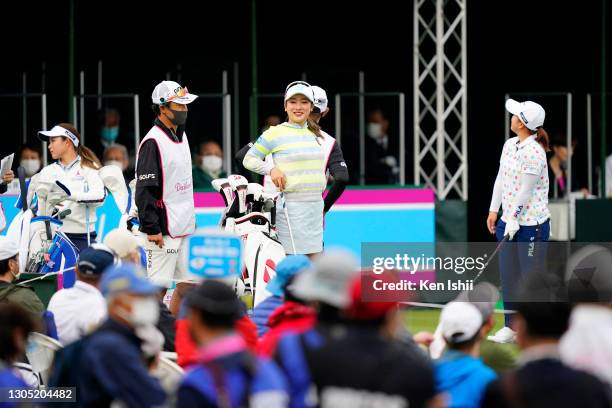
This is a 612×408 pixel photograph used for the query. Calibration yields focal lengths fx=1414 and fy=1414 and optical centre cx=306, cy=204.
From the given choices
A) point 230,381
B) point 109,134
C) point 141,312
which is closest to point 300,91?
point 141,312

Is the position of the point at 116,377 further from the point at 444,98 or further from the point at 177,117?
the point at 444,98

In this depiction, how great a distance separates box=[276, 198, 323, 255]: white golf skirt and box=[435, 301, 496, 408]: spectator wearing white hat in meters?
4.06

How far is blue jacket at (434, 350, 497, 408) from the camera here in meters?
5.93

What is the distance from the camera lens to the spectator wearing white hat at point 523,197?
11039 mm

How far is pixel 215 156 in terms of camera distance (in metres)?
14.8

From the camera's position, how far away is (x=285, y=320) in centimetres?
686

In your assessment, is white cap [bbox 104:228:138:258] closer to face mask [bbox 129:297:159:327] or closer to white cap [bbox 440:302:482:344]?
face mask [bbox 129:297:159:327]

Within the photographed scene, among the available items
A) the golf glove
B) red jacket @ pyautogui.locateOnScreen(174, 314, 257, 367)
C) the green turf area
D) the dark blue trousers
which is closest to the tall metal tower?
the green turf area

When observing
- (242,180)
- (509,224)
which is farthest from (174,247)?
(509,224)

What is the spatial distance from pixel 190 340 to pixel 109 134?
8989 millimetres

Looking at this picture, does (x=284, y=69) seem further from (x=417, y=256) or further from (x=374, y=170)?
(x=417, y=256)

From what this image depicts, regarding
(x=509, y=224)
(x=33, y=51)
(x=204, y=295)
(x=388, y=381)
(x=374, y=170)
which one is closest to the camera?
(x=388, y=381)

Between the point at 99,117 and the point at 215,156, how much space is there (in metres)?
1.90

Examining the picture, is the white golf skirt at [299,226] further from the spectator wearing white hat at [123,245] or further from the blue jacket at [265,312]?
the blue jacket at [265,312]
